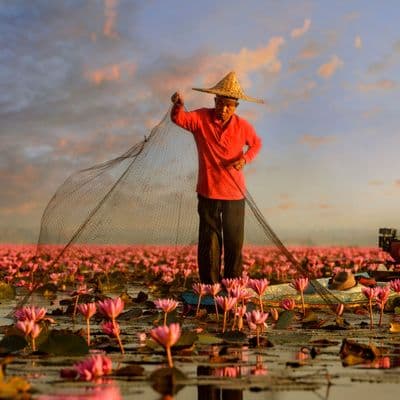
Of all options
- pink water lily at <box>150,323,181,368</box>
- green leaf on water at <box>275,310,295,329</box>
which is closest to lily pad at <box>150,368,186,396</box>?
pink water lily at <box>150,323,181,368</box>

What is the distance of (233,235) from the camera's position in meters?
8.84

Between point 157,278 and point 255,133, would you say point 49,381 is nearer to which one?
point 255,133

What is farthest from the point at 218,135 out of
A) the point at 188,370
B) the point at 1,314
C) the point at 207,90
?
the point at 188,370

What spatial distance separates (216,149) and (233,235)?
1.04 metres

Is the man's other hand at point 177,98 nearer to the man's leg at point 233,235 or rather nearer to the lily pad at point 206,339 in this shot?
the man's leg at point 233,235

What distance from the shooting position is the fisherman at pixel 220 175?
8742 millimetres

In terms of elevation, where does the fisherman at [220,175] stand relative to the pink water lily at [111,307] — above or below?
above

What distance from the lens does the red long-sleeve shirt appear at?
28.7 ft

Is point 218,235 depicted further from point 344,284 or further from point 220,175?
point 344,284

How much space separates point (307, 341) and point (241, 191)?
10.0 ft

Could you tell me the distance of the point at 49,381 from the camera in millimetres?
3920

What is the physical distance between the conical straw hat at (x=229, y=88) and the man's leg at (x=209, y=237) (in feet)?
4.11

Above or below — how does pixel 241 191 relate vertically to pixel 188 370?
above

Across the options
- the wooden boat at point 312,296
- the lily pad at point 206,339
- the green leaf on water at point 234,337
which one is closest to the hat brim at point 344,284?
the wooden boat at point 312,296
